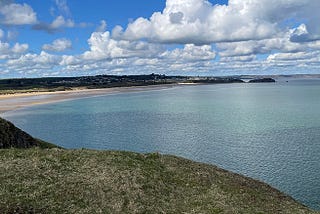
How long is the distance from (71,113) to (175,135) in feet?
252

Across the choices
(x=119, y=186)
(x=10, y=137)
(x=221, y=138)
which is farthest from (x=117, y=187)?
(x=221, y=138)

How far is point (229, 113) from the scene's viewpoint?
148m

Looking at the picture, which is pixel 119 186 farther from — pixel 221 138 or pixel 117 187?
pixel 221 138

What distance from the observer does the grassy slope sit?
84.0ft

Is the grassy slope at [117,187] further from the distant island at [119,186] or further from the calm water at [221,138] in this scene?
the calm water at [221,138]

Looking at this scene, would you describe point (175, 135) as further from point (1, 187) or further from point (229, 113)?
point (1, 187)

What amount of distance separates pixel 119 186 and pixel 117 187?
9.0 inches

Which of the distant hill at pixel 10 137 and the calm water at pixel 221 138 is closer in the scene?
the distant hill at pixel 10 137

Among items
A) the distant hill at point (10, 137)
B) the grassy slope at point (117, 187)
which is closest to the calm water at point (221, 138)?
the grassy slope at point (117, 187)

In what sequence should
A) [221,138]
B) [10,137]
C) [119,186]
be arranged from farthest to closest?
[221,138], [10,137], [119,186]

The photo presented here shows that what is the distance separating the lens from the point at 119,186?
1146 inches

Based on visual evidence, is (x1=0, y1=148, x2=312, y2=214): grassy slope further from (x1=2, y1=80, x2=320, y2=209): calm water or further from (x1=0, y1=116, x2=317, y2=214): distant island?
(x1=2, y1=80, x2=320, y2=209): calm water

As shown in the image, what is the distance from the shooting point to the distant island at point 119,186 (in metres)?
25.6

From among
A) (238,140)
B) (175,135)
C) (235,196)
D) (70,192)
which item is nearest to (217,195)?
(235,196)
